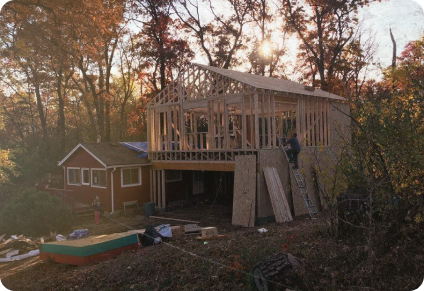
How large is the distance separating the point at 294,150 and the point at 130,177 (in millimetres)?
9112

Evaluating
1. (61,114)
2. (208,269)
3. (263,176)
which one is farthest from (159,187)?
(61,114)

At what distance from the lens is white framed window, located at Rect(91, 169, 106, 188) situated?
19587mm

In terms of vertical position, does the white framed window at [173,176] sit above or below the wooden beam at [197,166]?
below

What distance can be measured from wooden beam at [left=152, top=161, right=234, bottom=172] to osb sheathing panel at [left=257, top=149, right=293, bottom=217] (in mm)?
1618

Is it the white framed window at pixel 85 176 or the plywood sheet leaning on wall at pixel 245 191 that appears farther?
the white framed window at pixel 85 176

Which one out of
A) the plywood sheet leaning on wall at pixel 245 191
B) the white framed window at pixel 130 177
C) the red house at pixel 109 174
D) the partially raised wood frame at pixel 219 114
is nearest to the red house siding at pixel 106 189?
the red house at pixel 109 174

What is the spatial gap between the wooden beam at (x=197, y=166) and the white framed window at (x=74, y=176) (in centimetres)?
454

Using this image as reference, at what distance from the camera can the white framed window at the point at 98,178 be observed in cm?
1959

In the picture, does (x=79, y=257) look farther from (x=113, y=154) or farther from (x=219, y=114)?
(x=113, y=154)

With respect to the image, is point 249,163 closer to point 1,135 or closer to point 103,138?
point 103,138

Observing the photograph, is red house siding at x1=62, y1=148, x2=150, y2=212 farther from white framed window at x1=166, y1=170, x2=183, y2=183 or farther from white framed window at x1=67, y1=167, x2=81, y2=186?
white framed window at x1=166, y1=170, x2=183, y2=183

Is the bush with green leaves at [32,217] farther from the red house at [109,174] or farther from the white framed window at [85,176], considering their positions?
the white framed window at [85,176]

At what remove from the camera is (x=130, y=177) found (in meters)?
20.0

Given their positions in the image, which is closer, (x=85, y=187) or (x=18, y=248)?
(x=18, y=248)
